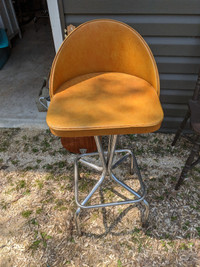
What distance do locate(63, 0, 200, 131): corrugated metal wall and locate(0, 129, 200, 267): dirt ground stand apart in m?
0.74

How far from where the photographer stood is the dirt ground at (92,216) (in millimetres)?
1333

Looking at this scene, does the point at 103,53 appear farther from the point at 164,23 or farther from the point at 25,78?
the point at 25,78

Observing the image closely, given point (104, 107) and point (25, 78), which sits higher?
point (104, 107)

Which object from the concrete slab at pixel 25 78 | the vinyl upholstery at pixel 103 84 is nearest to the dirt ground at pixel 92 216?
the concrete slab at pixel 25 78

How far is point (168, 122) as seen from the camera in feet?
7.04

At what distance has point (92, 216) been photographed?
60.1 inches

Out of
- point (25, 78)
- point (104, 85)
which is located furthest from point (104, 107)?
point (25, 78)

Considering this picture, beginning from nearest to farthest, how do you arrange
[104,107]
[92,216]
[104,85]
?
[104,107] < [104,85] < [92,216]

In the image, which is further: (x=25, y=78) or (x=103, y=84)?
(x=25, y=78)

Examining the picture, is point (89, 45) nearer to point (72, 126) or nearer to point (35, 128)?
point (72, 126)

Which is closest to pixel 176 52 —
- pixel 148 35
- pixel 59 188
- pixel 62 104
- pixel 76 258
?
pixel 148 35

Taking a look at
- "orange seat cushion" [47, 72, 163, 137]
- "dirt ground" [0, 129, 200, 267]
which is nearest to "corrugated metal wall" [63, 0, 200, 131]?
"orange seat cushion" [47, 72, 163, 137]

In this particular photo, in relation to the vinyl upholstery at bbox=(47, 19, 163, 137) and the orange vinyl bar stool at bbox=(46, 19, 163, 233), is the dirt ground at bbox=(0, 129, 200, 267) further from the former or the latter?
the vinyl upholstery at bbox=(47, 19, 163, 137)

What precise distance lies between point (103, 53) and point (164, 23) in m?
0.67
